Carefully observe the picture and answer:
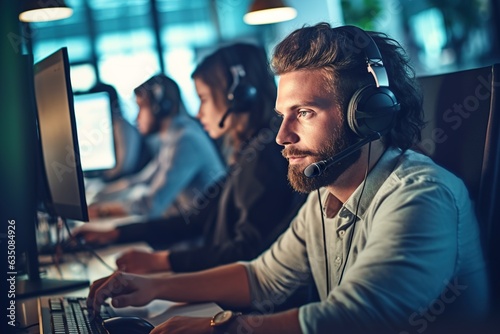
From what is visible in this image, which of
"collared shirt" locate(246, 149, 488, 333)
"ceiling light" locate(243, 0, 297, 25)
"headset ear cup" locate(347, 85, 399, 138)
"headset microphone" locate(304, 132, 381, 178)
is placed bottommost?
"collared shirt" locate(246, 149, 488, 333)

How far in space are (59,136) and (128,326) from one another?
1.68ft

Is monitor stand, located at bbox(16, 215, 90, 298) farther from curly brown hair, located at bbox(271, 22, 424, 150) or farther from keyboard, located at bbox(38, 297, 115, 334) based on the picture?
curly brown hair, located at bbox(271, 22, 424, 150)

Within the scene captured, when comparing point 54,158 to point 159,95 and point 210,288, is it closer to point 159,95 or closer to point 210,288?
point 210,288

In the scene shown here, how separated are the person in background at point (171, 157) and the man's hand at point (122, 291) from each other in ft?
4.24

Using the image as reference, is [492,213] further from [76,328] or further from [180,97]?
[180,97]

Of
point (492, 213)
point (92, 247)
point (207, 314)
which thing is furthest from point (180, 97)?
point (492, 213)

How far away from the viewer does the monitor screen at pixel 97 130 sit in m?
2.62

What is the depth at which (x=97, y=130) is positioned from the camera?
8.77ft

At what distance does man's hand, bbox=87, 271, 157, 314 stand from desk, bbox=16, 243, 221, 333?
0.03m

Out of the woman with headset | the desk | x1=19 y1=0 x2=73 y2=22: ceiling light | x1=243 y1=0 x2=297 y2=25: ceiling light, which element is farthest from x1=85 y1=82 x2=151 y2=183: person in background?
x1=243 y1=0 x2=297 y2=25: ceiling light

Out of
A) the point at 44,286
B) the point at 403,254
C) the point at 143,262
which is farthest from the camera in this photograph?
the point at 143,262

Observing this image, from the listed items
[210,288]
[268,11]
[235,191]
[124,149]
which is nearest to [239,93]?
[235,191]

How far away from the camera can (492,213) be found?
1.03 metres

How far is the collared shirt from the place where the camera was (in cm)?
88
